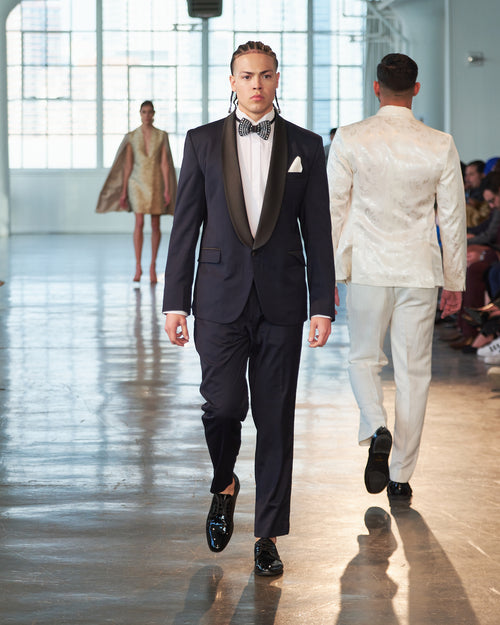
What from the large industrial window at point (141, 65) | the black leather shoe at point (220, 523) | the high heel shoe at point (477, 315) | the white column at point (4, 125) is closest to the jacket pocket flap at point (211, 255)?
the black leather shoe at point (220, 523)

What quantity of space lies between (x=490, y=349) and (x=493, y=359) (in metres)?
0.08

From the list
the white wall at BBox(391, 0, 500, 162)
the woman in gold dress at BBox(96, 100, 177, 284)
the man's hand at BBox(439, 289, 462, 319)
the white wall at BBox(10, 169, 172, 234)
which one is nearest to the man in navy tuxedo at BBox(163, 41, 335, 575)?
the man's hand at BBox(439, 289, 462, 319)

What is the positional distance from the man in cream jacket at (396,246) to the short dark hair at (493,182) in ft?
11.1

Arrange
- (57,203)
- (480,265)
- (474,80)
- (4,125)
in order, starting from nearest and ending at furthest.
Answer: (480,265)
(474,80)
(4,125)
(57,203)

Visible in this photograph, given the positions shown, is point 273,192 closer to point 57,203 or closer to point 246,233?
point 246,233

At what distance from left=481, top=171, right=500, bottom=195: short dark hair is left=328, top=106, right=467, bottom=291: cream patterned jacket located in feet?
11.2

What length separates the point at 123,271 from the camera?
1225 cm

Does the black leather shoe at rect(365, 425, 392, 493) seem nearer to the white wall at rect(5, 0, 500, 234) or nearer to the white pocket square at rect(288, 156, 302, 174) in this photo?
the white pocket square at rect(288, 156, 302, 174)

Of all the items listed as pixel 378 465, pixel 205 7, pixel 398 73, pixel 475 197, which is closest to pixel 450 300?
pixel 378 465

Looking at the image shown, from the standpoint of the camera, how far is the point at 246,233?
2.84 metres

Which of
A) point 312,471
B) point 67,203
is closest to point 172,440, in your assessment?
point 312,471

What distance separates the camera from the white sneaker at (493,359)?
631 cm

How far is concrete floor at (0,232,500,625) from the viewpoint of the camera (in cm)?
270

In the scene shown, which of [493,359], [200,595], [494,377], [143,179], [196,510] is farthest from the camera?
[143,179]
